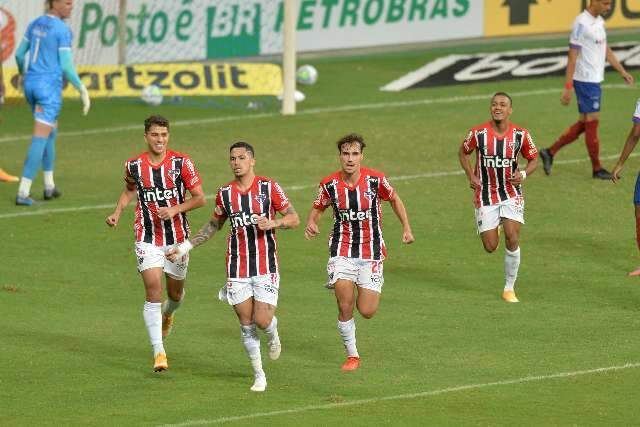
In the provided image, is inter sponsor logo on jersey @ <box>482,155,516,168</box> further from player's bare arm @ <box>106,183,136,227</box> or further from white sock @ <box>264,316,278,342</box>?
player's bare arm @ <box>106,183,136,227</box>

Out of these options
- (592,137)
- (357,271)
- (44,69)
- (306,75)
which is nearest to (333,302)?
(357,271)

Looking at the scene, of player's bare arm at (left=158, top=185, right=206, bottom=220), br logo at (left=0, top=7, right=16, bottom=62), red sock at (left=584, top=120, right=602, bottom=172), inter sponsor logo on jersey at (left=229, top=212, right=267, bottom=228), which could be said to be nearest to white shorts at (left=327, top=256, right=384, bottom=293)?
inter sponsor logo on jersey at (left=229, top=212, right=267, bottom=228)

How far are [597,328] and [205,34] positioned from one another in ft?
58.6

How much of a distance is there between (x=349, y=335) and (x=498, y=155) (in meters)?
3.64

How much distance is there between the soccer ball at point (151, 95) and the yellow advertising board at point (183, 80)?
19.3 inches

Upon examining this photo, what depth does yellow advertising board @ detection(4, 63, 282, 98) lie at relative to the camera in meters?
30.5

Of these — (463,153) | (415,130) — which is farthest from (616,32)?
(463,153)

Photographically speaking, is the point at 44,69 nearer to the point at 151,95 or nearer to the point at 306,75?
the point at 151,95

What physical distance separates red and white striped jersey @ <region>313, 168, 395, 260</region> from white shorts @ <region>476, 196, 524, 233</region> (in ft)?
10.5

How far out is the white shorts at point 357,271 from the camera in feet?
47.8

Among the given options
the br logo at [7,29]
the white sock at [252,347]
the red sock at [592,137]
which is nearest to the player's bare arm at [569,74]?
the red sock at [592,137]

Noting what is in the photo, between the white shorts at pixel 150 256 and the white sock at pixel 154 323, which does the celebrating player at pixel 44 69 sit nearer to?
the white shorts at pixel 150 256

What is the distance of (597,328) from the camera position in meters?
16.2

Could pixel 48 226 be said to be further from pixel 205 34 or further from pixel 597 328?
pixel 205 34
